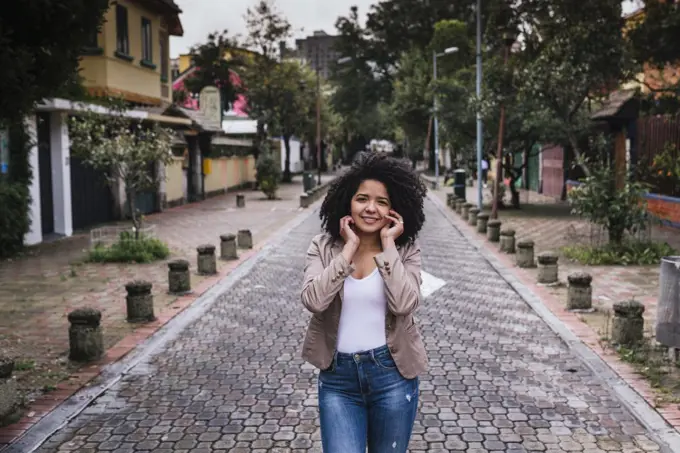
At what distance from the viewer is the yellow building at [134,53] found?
20.3 m

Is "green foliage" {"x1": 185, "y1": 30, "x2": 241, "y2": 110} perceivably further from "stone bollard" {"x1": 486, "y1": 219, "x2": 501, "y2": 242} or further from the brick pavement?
"stone bollard" {"x1": 486, "y1": 219, "x2": 501, "y2": 242}

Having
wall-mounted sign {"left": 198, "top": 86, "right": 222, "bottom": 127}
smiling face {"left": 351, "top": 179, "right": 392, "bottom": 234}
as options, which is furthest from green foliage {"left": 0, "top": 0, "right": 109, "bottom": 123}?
wall-mounted sign {"left": 198, "top": 86, "right": 222, "bottom": 127}

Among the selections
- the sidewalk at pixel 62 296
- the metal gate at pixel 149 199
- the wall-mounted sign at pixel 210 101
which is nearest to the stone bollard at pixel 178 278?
the sidewalk at pixel 62 296

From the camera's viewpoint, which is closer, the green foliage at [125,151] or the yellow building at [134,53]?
the green foliage at [125,151]

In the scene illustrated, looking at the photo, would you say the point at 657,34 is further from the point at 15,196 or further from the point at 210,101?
the point at 210,101

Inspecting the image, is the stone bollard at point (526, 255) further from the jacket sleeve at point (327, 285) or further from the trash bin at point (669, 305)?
the jacket sleeve at point (327, 285)

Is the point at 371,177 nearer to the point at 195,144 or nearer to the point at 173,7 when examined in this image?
the point at 173,7

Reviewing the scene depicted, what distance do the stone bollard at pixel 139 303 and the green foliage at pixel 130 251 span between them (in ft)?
16.5

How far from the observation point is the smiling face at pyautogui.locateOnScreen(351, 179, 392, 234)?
351cm

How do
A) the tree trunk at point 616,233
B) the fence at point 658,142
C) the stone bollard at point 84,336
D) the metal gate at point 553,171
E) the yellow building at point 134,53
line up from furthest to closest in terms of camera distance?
the metal gate at point 553,171, the yellow building at point 134,53, the fence at point 658,142, the tree trunk at point 616,233, the stone bollard at point 84,336

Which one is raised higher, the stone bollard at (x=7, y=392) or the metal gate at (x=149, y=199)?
the metal gate at (x=149, y=199)

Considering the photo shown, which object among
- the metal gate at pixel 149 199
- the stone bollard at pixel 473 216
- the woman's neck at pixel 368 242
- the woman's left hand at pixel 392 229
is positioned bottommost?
the stone bollard at pixel 473 216

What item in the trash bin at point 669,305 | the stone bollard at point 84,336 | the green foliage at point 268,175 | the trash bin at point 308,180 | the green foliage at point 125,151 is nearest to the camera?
the trash bin at point 669,305

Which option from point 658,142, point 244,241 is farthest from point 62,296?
point 658,142
